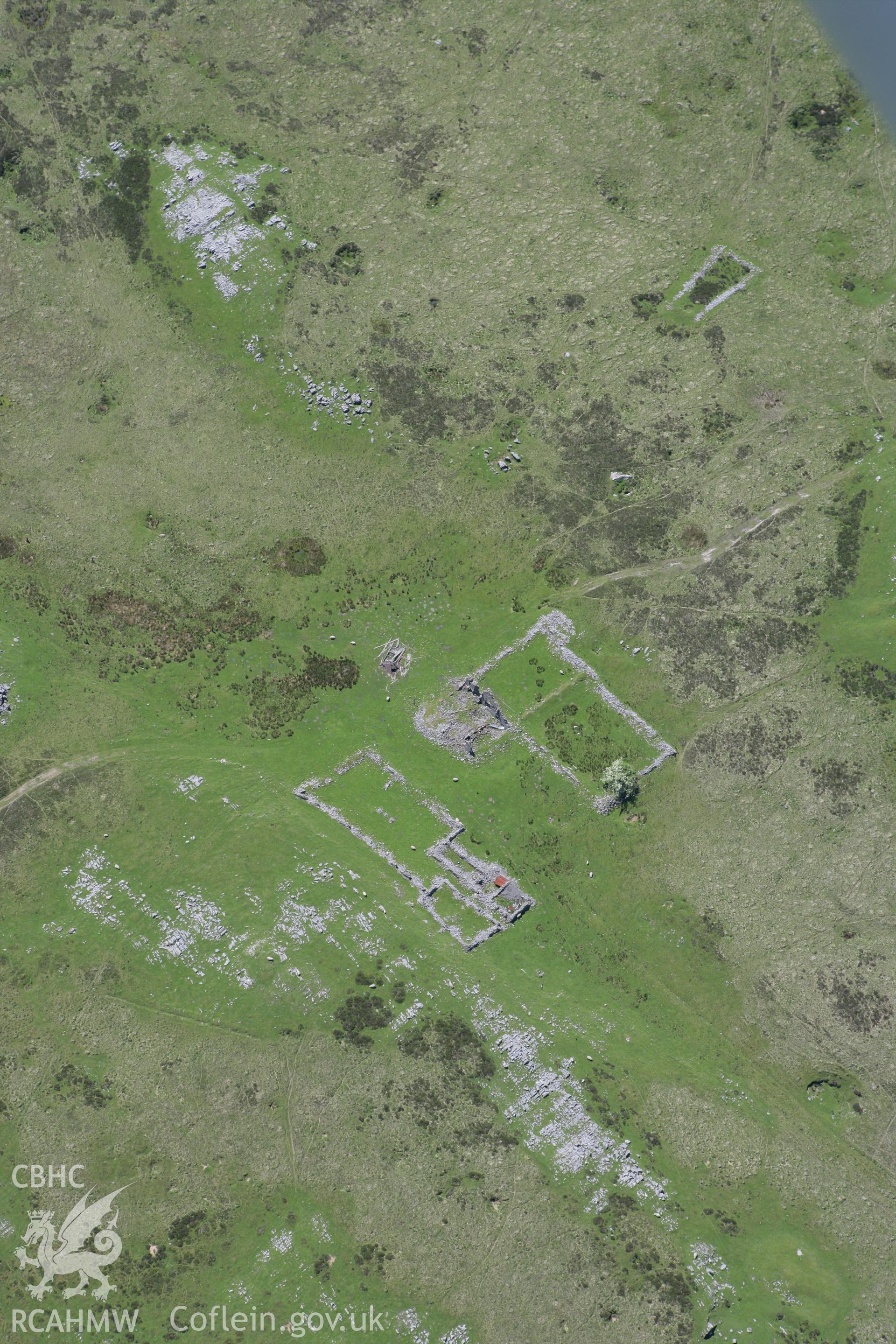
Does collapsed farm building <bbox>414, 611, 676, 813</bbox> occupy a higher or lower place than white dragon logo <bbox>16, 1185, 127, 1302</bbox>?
higher

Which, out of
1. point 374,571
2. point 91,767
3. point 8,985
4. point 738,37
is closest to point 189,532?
point 374,571

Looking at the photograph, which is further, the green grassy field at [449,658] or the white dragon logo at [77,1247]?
the green grassy field at [449,658]

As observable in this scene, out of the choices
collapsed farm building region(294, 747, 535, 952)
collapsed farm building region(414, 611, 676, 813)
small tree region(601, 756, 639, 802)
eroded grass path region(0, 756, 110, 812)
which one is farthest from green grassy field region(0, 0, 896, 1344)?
small tree region(601, 756, 639, 802)

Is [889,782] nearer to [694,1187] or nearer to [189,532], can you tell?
[694,1187]

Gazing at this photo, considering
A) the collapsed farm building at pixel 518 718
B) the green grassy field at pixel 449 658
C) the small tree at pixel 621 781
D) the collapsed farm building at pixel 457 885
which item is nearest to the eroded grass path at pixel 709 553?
the green grassy field at pixel 449 658

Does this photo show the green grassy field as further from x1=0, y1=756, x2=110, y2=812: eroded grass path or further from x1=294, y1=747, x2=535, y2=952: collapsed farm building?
x1=294, y1=747, x2=535, y2=952: collapsed farm building

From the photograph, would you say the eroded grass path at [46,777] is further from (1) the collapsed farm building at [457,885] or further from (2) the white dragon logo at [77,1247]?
(2) the white dragon logo at [77,1247]
